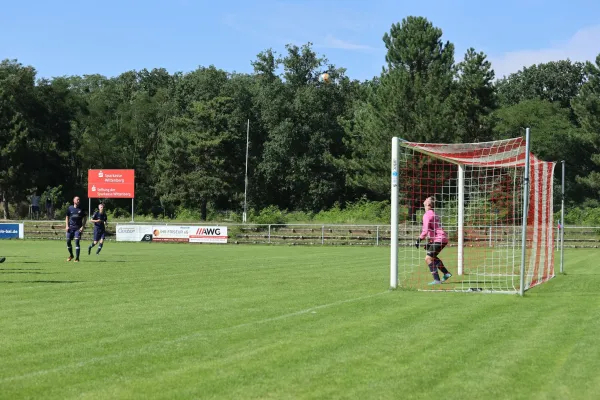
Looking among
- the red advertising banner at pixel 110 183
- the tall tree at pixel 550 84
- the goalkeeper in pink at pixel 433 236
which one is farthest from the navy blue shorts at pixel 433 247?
the tall tree at pixel 550 84

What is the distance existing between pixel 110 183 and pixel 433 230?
1529 inches

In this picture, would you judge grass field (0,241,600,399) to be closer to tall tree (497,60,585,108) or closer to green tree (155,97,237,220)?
green tree (155,97,237,220)

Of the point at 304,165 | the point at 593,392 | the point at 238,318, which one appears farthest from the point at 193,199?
the point at 593,392

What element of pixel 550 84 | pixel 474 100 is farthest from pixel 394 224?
pixel 550 84

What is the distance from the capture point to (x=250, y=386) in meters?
6.21

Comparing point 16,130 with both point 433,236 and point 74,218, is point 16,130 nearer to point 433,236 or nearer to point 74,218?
point 74,218

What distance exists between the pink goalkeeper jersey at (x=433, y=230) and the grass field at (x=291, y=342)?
1.76m

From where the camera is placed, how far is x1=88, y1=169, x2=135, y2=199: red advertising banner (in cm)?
5038

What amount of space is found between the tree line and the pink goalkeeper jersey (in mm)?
41114

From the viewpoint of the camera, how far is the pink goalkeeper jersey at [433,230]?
15727mm

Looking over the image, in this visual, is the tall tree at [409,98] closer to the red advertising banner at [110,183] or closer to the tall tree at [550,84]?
the red advertising banner at [110,183]

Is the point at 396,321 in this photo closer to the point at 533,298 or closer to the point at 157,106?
the point at 533,298

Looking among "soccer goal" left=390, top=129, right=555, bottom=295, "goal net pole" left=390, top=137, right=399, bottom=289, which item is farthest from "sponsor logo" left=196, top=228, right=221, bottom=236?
"goal net pole" left=390, top=137, right=399, bottom=289

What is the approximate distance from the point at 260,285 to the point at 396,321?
5.77m
